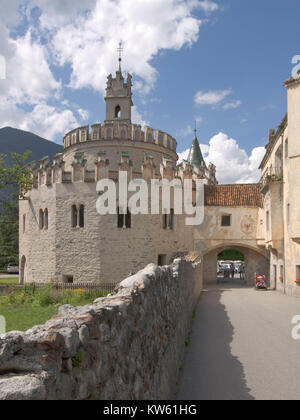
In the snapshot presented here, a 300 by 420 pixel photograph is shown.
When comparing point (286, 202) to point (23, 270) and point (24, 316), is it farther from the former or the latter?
point (23, 270)

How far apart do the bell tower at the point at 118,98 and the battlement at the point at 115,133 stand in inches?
154

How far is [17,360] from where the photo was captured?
2434 millimetres

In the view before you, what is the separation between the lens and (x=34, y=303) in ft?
58.6

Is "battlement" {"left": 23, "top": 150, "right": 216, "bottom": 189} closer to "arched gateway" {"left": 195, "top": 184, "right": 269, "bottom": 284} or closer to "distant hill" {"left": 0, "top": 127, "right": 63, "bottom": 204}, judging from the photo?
"arched gateway" {"left": 195, "top": 184, "right": 269, "bottom": 284}

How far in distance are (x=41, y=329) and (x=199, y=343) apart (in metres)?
8.72

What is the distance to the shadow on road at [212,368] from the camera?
277 inches

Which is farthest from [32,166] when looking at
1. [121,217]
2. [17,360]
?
[17,360]

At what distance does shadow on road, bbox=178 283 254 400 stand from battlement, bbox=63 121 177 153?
17.9 metres

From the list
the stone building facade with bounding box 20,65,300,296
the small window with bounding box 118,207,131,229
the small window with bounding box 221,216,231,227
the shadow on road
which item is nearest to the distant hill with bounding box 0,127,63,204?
the stone building facade with bounding box 20,65,300,296

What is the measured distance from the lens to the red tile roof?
3030 centimetres

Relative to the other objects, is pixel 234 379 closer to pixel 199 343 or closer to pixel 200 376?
pixel 200 376

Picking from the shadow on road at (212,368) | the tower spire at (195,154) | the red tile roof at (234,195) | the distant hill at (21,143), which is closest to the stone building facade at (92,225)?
the red tile roof at (234,195)

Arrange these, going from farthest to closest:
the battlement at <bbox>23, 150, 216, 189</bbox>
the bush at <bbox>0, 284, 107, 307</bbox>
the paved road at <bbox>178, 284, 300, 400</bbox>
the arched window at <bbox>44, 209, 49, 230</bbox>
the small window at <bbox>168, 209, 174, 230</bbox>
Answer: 1. the small window at <bbox>168, 209, 174, 230</bbox>
2. the arched window at <bbox>44, 209, 49, 230</bbox>
3. the battlement at <bbox>23, 150, 216, 189</bbox>
4. the bush at <bbox>0, 284, 107, 307</bbox>
5. the paved road at <bbox>178, 284, 300, 400</bbox>

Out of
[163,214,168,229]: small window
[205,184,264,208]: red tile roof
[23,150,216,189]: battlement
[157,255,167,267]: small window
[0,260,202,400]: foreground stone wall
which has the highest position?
[23,150,216,189]: battlement
